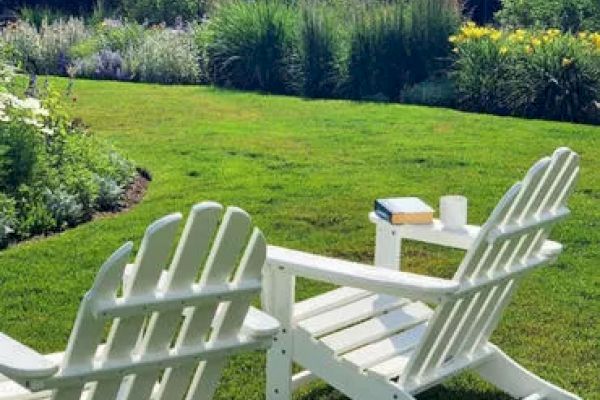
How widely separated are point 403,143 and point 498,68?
3.01 m

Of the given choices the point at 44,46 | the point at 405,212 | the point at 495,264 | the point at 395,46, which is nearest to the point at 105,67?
the point at 44,46

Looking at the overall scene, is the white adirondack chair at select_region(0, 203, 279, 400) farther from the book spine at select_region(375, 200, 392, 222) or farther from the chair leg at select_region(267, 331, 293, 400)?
the book spine at select_region(375, 200, 392, 222)

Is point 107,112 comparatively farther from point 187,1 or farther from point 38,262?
point 187,1

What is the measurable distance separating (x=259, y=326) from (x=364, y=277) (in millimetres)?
643

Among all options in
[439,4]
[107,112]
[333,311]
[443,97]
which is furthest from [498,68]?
[333,311]

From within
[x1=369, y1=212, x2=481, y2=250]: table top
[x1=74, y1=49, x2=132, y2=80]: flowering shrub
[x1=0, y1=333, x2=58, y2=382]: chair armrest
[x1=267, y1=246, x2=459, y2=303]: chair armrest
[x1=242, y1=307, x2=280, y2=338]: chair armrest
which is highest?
[x1=0, y1=333, x2=58, y2=382]: chair armrest

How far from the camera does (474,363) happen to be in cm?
444

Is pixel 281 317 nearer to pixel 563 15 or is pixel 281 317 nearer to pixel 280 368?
pixel 280 368

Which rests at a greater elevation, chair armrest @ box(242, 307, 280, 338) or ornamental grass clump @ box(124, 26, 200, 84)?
chair armrest @ box(242, 307, 280, 338)

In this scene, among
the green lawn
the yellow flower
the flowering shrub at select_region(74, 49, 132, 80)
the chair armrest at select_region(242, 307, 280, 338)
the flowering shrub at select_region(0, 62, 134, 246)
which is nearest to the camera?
the chair armrest at select_region(242, 307, 280, 338)

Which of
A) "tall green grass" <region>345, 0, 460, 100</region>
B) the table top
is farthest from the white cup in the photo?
"tall green grass" <region>345, 0, 460, 100</region>

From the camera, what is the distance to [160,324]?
3152 millimetres

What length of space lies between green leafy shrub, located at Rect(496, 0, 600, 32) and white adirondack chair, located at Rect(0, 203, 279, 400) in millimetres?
12817

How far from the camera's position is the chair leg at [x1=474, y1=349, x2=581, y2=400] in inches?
180
